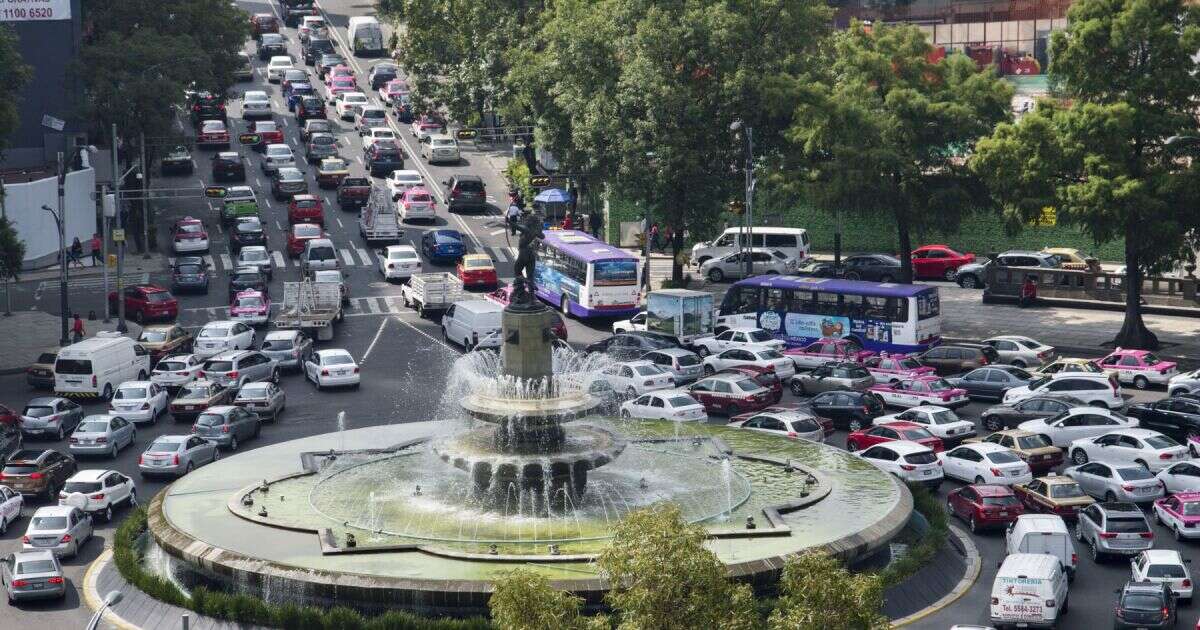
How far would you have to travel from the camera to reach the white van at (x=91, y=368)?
5594 centimetres

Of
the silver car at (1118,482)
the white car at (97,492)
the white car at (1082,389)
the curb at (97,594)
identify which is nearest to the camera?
the curb at (97,594)

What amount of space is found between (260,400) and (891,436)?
18.7m

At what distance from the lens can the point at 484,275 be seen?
72.0m

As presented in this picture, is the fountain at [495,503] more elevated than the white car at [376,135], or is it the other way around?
the white car at [376,135]

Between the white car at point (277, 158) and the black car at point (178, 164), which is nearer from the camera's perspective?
the black car at point (178, 164)

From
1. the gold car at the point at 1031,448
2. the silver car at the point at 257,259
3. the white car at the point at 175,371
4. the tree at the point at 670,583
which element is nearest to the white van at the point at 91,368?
the white car at the point at 175,371

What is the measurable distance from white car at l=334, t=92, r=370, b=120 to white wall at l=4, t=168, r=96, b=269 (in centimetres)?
2483

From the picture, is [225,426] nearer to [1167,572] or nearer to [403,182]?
[1167,572]

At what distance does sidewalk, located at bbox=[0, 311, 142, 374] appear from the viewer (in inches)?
2458

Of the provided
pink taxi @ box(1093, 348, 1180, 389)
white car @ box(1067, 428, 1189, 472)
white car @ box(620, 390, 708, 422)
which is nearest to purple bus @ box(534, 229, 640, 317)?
white car @ box(620, 390, 708, 422)

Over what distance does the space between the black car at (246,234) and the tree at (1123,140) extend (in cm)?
3448

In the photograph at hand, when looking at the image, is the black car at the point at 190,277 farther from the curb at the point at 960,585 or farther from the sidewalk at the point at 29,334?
the curb at the point at 960,585

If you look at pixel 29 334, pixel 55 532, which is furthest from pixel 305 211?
pixel 55 532

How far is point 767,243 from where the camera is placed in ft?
255
